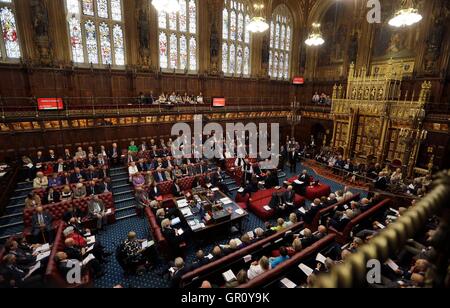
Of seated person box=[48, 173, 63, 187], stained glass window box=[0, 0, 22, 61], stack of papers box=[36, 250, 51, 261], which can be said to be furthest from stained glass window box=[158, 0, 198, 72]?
stack of papers box=[36, 250, 51, 261]

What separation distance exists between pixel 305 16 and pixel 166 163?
777 inches

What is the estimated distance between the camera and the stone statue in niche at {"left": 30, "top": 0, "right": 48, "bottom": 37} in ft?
39.7

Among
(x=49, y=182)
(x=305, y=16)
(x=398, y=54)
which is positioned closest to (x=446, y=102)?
(x=398, y=54)

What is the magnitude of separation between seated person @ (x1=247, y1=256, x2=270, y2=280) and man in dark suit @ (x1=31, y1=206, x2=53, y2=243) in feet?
20.5

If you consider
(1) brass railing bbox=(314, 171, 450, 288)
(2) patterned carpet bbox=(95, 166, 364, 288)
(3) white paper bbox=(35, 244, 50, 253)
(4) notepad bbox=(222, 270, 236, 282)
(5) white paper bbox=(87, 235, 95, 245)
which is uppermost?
(1) brass railing bbox=(314, 171, 450, 288)

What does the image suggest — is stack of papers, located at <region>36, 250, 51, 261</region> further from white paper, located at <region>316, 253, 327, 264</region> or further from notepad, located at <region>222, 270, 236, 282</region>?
white paper, located at <region>316, 253, 327, 264</region>

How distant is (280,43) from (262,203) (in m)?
18.1

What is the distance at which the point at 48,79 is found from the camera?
13172 mm

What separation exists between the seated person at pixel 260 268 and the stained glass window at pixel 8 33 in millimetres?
15999

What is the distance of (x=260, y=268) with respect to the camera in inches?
201

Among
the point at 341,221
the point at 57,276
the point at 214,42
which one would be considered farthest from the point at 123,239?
the point at 214,42

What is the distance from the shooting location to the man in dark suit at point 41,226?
6944 millimetres

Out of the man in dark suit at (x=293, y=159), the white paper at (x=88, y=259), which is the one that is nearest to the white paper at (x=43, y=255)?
the white paper at (x=88, y=259)

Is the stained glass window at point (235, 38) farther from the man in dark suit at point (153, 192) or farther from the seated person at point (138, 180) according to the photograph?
the man in dark suit at point (153, 192)
